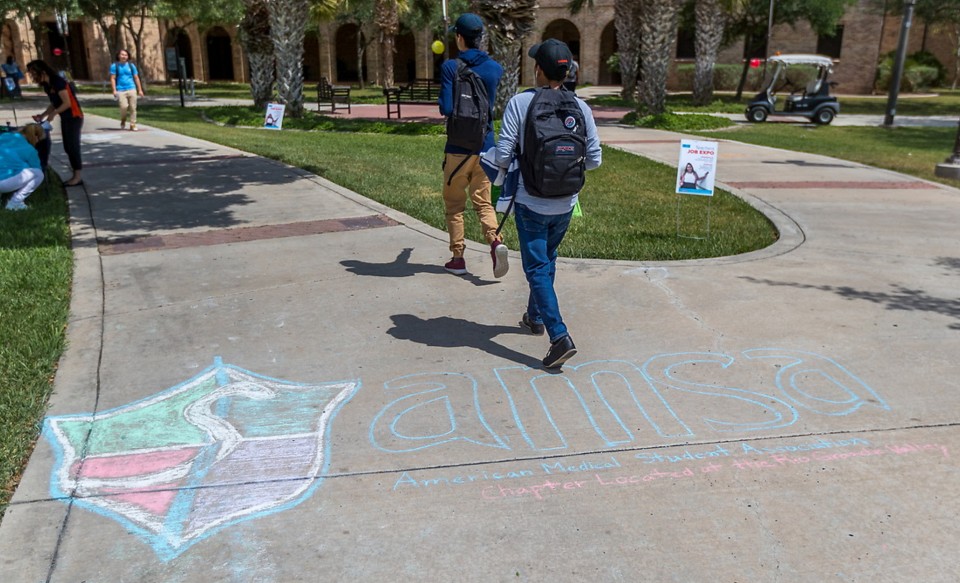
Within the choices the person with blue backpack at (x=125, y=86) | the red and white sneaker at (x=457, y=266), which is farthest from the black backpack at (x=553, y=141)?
the person with blue backpack at (x=125, y=86)

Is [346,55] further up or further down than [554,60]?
further up

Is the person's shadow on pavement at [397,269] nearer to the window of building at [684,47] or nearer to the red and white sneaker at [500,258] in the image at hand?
the red and white sneaker at [500,258]

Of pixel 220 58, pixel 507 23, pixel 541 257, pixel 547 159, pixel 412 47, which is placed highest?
pixel 412 47

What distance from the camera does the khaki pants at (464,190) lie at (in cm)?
582

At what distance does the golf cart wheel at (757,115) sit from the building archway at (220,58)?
34563mm

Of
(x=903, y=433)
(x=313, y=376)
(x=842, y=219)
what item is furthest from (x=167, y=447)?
(x=842, y=219)

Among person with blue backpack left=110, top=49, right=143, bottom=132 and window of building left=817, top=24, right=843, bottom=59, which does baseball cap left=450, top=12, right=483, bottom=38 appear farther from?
window of building left=817, top=24, right=843, bottom=59

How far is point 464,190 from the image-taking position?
5945 millimetres

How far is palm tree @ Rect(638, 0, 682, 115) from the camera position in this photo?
1988 cm

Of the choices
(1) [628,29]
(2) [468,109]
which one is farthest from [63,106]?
(1) [628,29]

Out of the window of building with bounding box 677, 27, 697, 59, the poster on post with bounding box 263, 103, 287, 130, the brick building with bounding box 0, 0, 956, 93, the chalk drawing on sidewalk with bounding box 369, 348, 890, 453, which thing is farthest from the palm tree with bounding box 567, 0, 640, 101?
the chalk drawing on sidewalk with bounding box 369, 348, 890, 453

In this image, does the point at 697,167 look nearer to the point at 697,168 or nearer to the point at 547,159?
the point at 697,168

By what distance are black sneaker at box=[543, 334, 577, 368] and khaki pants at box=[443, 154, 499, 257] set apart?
1569 mm

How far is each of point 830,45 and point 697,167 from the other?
120 feet
